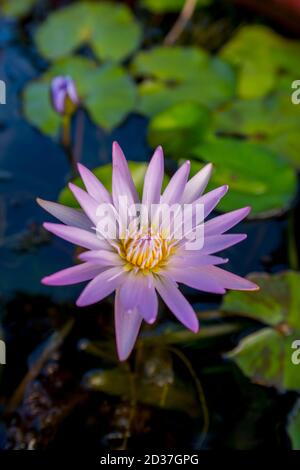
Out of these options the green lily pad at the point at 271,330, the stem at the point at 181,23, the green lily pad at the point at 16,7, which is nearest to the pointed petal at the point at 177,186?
the green lily pad at the point at 271,330

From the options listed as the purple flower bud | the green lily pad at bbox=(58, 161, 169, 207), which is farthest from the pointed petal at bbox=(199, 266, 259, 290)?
the purple flower bud

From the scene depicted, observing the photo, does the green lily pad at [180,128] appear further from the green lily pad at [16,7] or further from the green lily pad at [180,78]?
the green lily pad at [16,7]

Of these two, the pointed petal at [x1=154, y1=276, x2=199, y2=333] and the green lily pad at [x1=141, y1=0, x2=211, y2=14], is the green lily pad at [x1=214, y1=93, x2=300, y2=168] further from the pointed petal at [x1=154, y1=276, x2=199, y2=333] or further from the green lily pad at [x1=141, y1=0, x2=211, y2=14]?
the pointed petal at [x1=154, y1=276, x2=199, y2=333]

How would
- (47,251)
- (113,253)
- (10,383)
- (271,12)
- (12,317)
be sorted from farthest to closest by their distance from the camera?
1. (271,12)
2. (47,251)
3. (12,317)
4. (10,383)
5. (113,253)

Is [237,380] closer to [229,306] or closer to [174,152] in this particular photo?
[229,306]
